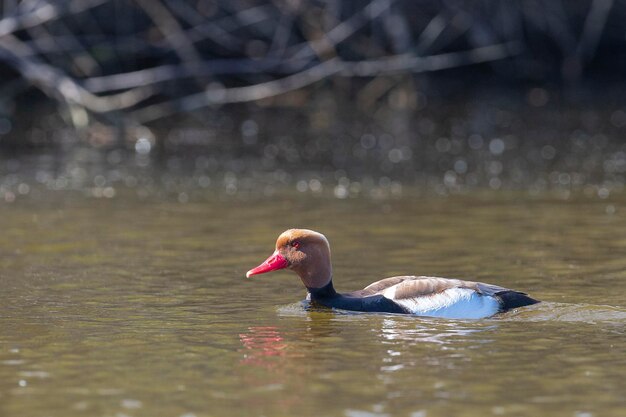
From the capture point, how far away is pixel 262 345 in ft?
29.7

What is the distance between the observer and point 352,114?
93.6ft

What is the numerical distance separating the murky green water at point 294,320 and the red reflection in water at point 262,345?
2 centimetres

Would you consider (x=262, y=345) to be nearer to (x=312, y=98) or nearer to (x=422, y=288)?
(x=422, y=288)

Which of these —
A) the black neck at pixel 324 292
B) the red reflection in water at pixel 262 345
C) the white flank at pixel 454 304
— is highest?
the black neck at pixel 324 292

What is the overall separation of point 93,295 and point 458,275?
3322 millimetres

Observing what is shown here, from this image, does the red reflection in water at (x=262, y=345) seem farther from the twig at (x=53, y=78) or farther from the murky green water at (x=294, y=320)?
the twig at (x=53, y=78)

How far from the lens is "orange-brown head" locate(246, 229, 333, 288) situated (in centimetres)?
1064

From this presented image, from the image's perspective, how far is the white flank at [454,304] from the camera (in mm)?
10078

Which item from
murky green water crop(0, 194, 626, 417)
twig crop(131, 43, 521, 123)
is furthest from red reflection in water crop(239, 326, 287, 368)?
twig crop(131, 43, 521, 123)

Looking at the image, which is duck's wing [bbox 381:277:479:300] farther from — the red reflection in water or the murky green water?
the red reflection in water

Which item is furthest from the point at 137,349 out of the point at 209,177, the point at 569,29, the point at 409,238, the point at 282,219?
the point at 569,29

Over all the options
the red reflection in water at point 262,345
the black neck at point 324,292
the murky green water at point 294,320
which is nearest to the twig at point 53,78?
the murky green water at point 294,320

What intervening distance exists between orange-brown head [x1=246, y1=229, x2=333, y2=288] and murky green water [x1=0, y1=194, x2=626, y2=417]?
298 mm

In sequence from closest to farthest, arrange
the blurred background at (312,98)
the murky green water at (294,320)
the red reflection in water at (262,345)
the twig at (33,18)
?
the murky green water at (294,320) < the red reflection in water at (262,345) < the blurred background at (312,98) < the twig at (33,18)
